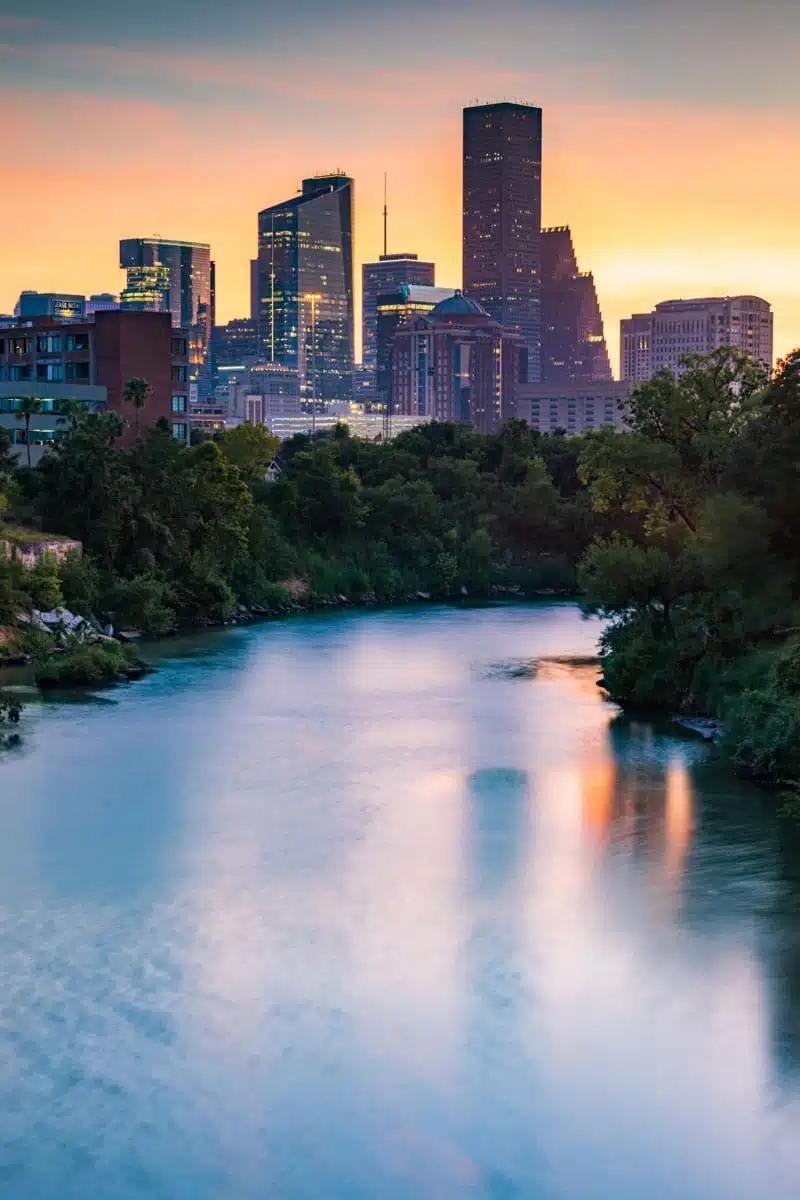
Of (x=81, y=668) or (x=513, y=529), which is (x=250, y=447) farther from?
(x=81, y=668)

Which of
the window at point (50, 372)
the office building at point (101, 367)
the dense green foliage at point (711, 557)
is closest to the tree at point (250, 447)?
the office building at point (101, 367)

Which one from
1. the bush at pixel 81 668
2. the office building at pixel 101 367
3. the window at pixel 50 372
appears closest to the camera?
the bush at pixel 81 668

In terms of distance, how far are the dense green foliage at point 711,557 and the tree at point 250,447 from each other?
1912 inches

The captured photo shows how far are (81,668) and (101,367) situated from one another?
54.2m

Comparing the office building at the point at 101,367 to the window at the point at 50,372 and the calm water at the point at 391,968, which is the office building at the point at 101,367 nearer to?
the window at the point at 50,372

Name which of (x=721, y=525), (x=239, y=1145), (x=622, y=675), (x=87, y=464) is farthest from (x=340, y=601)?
(x=239, y=1145)

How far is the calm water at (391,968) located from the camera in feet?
60.8

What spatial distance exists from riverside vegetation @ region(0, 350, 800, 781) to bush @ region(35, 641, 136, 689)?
4850 millimetres

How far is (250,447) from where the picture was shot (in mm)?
102500

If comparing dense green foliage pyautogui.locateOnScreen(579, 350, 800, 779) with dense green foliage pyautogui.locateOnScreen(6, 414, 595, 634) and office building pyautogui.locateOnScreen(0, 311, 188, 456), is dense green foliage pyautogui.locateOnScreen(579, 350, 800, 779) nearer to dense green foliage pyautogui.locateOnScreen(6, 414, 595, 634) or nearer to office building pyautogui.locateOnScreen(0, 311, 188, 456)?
dense green foliage pyautogui.locateOnScreen(6, 414, 595, 634)

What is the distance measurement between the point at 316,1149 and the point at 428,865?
453 inches

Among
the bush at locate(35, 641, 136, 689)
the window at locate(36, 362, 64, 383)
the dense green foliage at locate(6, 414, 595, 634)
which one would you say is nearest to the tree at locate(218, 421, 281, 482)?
the dense green foliage at locate(6, 414, 595, 634)

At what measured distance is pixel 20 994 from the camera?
23.0m

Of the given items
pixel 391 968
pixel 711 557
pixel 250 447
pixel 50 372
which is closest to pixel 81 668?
pixel 711 557
